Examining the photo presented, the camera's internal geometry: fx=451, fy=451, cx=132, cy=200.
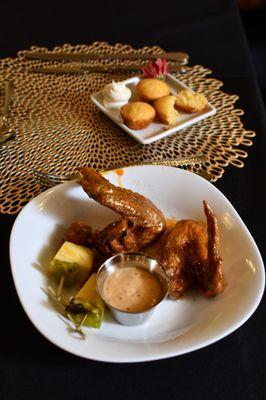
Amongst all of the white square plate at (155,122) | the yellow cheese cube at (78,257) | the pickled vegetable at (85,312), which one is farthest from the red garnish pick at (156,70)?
the pickled vegetable at (85,312)

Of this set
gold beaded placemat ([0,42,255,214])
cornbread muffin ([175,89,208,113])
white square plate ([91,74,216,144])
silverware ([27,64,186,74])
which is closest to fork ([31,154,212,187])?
gold beaded placemat ([0,42,255,214])

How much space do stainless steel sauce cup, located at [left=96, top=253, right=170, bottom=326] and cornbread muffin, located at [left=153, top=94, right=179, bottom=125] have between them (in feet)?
2.11

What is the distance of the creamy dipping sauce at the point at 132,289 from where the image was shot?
97cm

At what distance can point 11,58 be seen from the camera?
188cm

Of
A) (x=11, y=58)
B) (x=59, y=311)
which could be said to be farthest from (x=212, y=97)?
(x=59, y=311)

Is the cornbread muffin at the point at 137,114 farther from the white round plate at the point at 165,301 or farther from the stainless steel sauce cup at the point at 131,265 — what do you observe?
the stainless steel sauce cup at the point at 131,265

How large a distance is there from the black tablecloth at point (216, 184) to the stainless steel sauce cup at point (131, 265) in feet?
0.32

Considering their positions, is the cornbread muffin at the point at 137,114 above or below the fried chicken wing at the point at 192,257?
above

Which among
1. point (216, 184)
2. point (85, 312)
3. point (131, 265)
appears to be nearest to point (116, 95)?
point (216, 184)

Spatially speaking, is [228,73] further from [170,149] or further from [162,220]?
[162,220]

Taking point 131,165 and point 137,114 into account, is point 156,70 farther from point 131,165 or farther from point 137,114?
point 131,165

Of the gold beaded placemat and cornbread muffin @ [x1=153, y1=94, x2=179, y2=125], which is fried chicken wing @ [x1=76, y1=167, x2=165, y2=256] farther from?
cornbread muffin @ [x1=153, y1=94, x2=179, y2=125]

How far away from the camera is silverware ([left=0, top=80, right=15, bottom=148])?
4.94ft

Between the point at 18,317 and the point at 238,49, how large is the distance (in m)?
1.45
